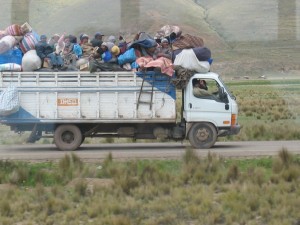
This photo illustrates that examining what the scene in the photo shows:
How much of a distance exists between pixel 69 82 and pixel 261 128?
988 cm

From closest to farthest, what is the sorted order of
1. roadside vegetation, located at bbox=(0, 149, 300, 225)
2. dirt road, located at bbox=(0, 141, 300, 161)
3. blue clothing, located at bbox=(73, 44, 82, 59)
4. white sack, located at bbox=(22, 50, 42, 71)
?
roadside vegetation, located at bbox=(0, 149, 300, 225) → dirt road, located at bbox=(0, 141, 300, 161) → white sack, located at bbox=(22, 50, 42, 71) → blue clothing, located at bbox=(73, 44, 82, 59)

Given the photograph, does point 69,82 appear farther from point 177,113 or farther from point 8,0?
point 8,0

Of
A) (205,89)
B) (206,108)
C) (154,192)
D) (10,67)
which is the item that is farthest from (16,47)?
(154,192)

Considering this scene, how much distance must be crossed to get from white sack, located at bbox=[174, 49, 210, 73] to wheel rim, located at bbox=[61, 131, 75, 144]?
3.92 metres

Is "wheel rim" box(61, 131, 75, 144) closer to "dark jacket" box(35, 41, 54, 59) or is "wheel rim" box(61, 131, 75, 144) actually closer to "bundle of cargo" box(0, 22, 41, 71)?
"bundle of cargo" box(0, 22, 41, 71)

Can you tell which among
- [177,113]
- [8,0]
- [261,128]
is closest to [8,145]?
[177,113]

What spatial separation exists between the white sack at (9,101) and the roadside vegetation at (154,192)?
11.3ft

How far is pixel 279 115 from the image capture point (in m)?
41.2

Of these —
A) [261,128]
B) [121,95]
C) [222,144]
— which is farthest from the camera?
[261,128]

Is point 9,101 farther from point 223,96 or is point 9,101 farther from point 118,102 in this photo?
point 223,96

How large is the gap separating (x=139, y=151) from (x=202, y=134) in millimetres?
1997

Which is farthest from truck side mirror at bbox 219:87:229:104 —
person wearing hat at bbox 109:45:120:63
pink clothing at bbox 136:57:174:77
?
person wearing hat at bbox 109:45:120:63

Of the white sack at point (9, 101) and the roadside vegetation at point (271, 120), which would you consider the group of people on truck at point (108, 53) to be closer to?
the white sack at point (9, 101)

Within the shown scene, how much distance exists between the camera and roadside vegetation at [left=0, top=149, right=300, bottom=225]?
13.0 meters
